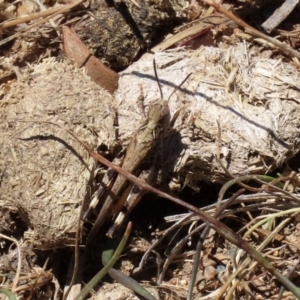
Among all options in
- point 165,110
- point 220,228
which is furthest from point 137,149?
point 220,228

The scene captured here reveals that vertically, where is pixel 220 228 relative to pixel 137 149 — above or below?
below

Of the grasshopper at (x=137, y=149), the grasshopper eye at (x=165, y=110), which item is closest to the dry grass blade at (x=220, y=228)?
the grasshopper at (x=137, y=149)

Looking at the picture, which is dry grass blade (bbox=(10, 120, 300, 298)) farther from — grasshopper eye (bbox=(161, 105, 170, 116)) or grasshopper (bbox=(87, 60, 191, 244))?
grasshopper eye (bbox=(161, 105, 170, 116))

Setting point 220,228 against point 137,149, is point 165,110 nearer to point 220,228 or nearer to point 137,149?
point 137,149

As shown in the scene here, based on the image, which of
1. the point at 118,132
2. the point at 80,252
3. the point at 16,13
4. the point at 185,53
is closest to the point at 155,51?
the point at 185,53

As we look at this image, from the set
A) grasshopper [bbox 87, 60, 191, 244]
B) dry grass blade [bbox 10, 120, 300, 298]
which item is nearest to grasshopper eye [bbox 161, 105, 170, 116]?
grasshopper [bbox 87, 60, 191, 244]

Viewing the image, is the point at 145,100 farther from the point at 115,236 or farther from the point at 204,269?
the point at 204,269

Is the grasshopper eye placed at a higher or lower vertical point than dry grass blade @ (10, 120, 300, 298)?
higher

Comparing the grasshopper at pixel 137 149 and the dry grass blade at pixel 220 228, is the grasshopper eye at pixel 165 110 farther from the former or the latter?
the dry grass blade at pixel 220 228

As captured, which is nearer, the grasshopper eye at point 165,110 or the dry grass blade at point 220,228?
the dry grass blade at point 220,228

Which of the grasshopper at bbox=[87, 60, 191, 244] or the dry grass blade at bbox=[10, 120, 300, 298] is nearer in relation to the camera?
the dry grass blade at bbox=[10, 120, 300, 298]

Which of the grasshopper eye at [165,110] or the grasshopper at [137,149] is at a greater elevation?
the grasshopper eye at [165,110]
